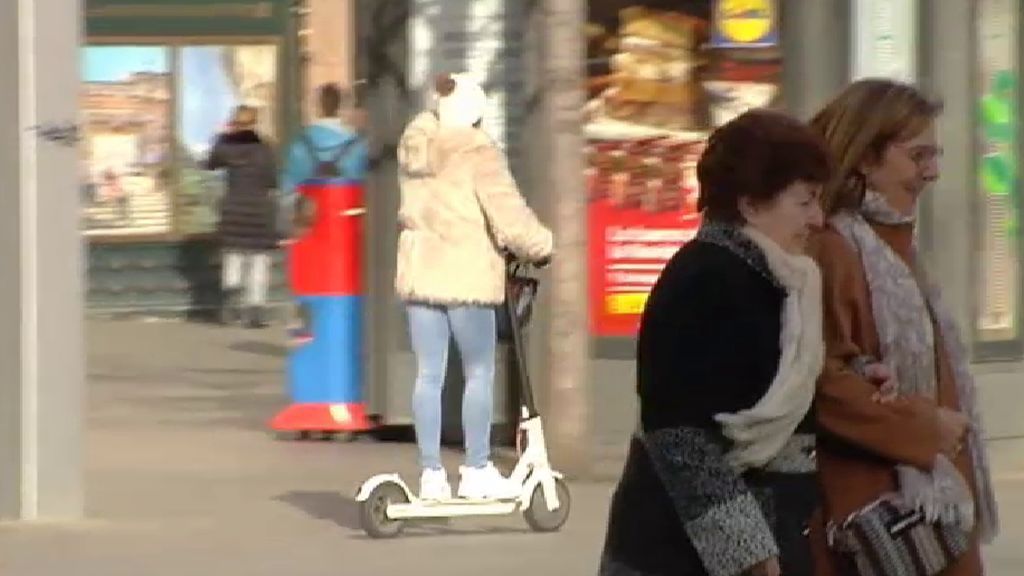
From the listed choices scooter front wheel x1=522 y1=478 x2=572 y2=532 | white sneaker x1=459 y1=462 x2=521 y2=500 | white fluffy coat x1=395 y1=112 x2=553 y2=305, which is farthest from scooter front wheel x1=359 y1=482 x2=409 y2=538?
white fluffy coat x1=395 y1=112 x2=553 y2=305

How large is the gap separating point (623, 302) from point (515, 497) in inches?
89.7

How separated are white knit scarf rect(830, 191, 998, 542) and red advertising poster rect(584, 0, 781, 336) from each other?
22.1 ft

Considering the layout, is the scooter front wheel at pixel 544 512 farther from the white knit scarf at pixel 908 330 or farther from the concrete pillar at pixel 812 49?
the white knit scarf at pixel 908 330

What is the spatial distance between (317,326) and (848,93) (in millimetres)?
7939

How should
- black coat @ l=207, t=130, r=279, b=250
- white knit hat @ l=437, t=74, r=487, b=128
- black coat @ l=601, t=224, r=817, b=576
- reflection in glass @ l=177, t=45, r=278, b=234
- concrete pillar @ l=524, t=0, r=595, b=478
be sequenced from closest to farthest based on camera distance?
1. black coat @ l=601, t=224, r=817, b=576
2. white knit hat @ l=437, t=74, r=487, b=128
3. concrete pillar @ l=524, t=0, r=595, b=478
4. black coat @ l=207, t=130, r=279, b=250
5. reflection in glass @ l=177, t=45, r=278, b=234

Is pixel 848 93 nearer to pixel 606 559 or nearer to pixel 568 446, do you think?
pixel 606 559

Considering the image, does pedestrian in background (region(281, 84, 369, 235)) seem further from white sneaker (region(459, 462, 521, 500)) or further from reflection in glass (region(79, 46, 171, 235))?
reflection in glass (region(79, 46, 171, 235))

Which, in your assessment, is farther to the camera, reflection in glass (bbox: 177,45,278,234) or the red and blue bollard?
reflection in glass (bbox: 177,45,278,234)

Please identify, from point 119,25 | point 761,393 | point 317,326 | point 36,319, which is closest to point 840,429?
point 761,393

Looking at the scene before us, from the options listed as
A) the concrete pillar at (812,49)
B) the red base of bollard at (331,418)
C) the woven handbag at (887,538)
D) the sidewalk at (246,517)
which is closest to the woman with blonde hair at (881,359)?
the woven handbag at (887,538)

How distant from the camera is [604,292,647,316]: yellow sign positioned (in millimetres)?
11461

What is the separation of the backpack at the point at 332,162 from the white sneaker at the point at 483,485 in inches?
123

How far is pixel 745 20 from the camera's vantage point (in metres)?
11.4

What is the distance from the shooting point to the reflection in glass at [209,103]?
70.6 ft
